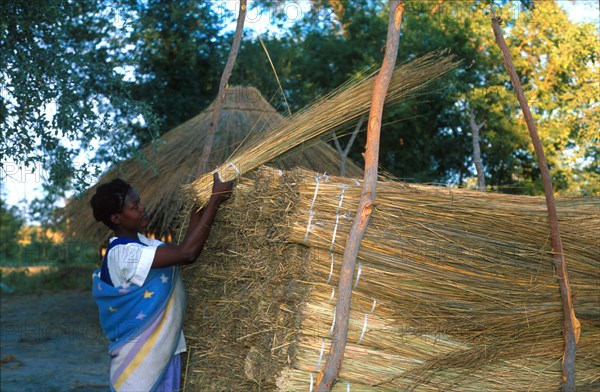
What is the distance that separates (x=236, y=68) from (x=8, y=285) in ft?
26.6

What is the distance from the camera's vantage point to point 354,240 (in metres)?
2.35

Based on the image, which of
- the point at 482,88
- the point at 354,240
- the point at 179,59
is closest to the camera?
the point at 354,240

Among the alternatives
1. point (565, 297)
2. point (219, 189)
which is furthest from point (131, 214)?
point (565, 297)

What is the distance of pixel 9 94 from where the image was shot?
3.90 meters

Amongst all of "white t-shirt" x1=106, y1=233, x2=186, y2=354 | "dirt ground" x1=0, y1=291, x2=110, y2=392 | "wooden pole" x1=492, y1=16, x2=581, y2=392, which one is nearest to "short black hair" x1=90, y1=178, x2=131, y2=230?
"white t-shirt" x1=106, y1=233, x2=186, y2=354

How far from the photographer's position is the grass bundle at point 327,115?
273 centimetres

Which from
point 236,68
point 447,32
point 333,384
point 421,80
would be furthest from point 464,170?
point 333,384

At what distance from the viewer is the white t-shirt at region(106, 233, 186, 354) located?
266 cm

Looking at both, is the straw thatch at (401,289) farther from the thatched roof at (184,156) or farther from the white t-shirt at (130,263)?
the thatched roof at (184,156)

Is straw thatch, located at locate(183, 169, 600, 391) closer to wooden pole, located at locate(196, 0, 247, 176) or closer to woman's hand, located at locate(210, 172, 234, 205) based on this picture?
woman's hand, located at locate(210, 172, 234, 205)

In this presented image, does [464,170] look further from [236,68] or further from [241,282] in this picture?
[241,282]

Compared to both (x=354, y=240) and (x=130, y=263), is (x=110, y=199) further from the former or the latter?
(x=354, y=240)

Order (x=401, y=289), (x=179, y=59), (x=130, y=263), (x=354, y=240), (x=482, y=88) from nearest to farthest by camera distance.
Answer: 1. (x=354, y=240)
2. (x=401, y=289)
3. (x=130, y=263)
4. (x=482, y=88)
5. (x=179, y=59)

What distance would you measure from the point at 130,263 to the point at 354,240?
3.16 ft
